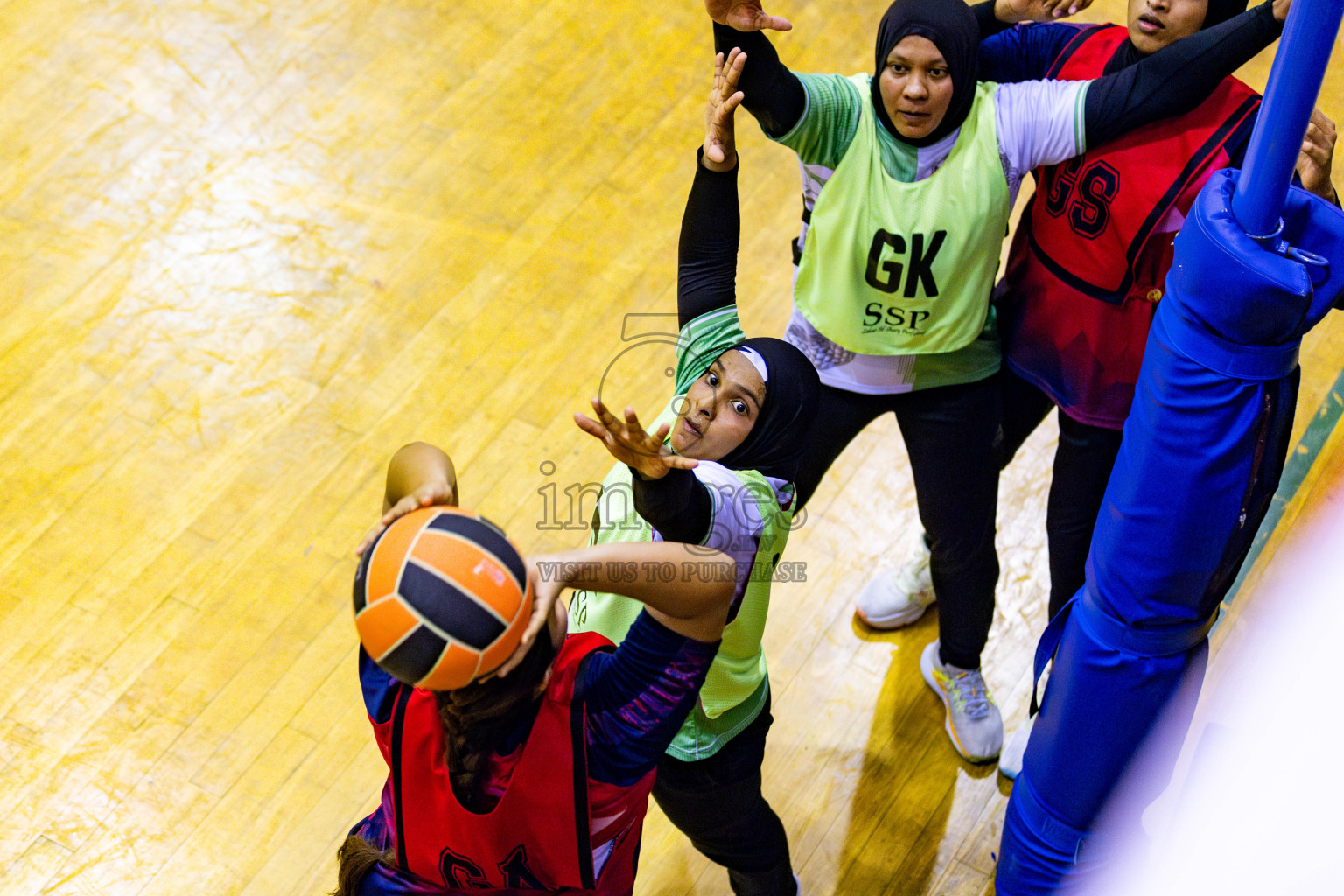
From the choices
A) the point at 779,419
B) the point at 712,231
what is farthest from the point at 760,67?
the point at 779,419

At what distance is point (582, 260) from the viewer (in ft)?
11.7

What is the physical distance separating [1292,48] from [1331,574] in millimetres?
630

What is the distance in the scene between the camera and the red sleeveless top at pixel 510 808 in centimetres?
143

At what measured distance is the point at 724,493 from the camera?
5.80 feet

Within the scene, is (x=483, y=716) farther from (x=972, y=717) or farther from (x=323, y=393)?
(x=323, y=393)

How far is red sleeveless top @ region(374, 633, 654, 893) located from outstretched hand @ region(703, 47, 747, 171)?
0.92 metres

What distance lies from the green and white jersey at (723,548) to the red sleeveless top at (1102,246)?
0.62m

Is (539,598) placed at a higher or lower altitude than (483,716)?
higher

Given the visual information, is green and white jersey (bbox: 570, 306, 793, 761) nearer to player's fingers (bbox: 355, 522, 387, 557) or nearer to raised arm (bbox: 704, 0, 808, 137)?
raised arm (bbox: 704, 0, 808, 137)

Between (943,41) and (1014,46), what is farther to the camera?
(1014,46)

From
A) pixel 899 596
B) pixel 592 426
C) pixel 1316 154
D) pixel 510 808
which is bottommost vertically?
pixel 899 596

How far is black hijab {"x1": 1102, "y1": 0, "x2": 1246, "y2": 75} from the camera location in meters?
2.09

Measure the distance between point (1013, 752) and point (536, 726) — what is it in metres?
1.57

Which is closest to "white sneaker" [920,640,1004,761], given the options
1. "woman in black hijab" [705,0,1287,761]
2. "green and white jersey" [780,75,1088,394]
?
"woman in black hijab" [705,0,1287,761]
